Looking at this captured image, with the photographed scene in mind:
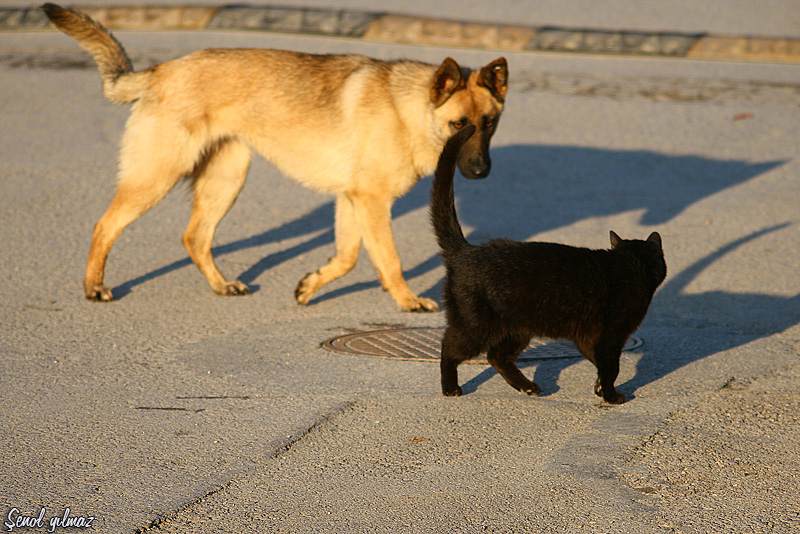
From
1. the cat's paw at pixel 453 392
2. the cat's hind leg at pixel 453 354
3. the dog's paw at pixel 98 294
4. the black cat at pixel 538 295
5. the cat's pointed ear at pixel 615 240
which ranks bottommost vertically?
the dog's paw at pixel 98 294

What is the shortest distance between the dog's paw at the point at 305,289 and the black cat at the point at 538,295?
1775 mm

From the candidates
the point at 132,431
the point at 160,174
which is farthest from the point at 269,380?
the point at 160,174

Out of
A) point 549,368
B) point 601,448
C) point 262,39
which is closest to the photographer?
point 601,448

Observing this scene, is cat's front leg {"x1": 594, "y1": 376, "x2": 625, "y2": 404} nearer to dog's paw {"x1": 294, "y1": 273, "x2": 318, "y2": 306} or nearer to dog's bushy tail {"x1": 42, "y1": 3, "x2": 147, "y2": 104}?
dog's paw {"x1": 294, "y1": 273, "x2": 318, "y2": 306}

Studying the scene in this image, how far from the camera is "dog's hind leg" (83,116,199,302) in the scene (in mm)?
5547

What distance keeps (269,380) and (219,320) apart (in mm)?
1128

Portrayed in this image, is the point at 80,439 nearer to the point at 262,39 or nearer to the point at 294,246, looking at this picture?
the point at 294,246

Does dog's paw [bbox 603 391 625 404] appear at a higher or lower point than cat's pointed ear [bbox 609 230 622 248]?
lower

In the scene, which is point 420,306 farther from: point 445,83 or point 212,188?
point 212,188

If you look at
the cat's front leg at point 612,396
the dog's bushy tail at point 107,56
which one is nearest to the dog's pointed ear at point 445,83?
the dog's bushy tail at point 107,56

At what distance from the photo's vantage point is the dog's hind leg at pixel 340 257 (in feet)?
18.4

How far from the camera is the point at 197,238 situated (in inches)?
235

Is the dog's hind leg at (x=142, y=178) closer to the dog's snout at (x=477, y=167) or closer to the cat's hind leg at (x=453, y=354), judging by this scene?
the dog's snout at (x=477, y=167)

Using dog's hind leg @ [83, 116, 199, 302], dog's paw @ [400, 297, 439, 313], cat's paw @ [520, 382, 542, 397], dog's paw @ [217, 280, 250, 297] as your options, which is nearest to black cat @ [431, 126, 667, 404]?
cat's paw @ [520, 382, 542, 397]
